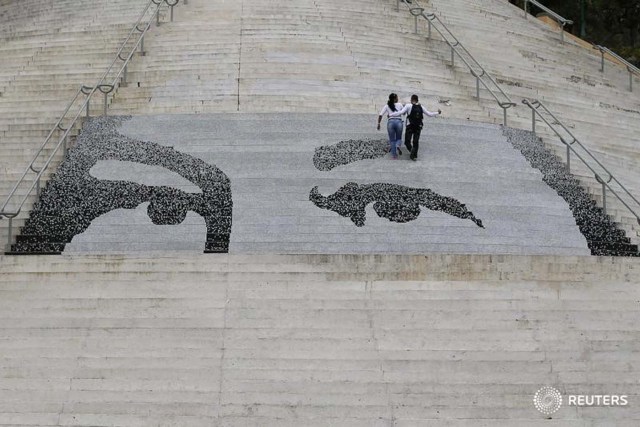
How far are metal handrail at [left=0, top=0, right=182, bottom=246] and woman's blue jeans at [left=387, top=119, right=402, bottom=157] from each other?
5.21m

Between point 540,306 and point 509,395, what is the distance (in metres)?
1.62

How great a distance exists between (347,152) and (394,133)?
84cm

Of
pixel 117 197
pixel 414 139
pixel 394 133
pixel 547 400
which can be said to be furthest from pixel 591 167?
pixel 117 197

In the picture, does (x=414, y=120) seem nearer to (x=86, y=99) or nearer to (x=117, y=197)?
(x=117, y=197)

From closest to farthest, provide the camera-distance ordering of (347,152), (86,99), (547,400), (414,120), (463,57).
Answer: (547,400) → (414,120) → (347,152) → (86,99) → (463,57)

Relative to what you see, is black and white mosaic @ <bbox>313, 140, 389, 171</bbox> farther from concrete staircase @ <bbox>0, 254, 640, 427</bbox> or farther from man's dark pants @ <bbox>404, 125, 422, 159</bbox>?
concrete staircase @ <bbox>0, 254, 640, 427</bbox>

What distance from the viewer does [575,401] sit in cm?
788

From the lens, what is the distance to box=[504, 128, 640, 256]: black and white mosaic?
10836 millimetres

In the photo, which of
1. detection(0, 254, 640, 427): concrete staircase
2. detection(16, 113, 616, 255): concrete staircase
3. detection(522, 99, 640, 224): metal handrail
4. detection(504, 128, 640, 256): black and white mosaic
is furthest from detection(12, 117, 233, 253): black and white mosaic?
detection(522, 99, 640, 224): metal handrail

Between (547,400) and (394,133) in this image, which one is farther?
(394,133)

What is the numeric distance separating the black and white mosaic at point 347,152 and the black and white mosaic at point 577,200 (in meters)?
2.63

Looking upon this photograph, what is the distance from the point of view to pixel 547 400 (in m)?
7.87

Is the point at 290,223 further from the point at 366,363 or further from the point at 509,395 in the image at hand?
the point at 509,395

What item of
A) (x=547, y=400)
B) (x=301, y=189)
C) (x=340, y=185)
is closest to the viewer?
(x=547, y=400)
